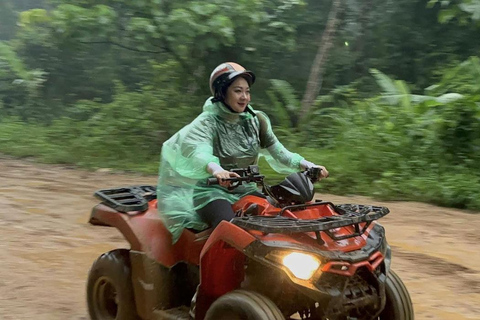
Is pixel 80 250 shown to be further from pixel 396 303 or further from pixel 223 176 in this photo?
pixel 396 303

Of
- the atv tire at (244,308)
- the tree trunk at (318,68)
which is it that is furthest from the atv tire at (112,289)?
the tree trunk at (318,68)

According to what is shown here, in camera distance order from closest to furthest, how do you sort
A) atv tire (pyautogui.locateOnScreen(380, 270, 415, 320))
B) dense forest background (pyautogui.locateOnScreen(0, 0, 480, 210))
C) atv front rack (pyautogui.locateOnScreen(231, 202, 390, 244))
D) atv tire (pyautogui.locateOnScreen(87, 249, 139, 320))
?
atv front rack (pyautogui.locateOnScreen(231, 202, 390, 244))
atv tire (pyautogui.locateOnScreen(380, 270, 415, 320))
atv tire (pyautogui.locateOnScreen(87, 249, 139, 320))
dense forest background (pyautogui.locateOnScreen(0, 0, 480, 210))

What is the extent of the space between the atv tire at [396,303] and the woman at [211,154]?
78cm

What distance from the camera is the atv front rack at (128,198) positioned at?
12.8ft

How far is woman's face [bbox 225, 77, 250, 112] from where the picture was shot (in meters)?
3.74

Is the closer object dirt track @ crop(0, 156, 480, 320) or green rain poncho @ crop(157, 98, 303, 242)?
green rain poncho @ crop(157, 98, 303, 242)

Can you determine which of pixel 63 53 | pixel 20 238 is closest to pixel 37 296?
pixel 20 238

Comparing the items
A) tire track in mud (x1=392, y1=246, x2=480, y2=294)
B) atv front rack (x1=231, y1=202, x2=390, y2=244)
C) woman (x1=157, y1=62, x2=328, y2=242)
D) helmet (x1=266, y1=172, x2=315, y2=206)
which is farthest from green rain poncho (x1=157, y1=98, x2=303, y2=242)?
tire track in mud (x1=392, y1=246, x2=480, y2=294)

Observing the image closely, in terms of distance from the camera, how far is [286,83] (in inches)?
498

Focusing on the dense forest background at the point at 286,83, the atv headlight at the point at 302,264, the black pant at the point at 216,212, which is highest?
the atv headlight at the point at 302,264

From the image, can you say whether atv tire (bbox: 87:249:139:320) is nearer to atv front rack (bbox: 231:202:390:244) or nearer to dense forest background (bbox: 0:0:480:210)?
atv front rack (bbox: 231:202:390:244)

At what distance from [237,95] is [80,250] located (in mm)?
3101

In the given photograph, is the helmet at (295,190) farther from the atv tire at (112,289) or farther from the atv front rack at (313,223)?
the atv tire at (112,289)

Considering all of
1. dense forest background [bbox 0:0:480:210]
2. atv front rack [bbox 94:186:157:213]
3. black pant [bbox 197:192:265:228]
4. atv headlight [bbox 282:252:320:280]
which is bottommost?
dense forest background [bbox 0:0:480:210]
